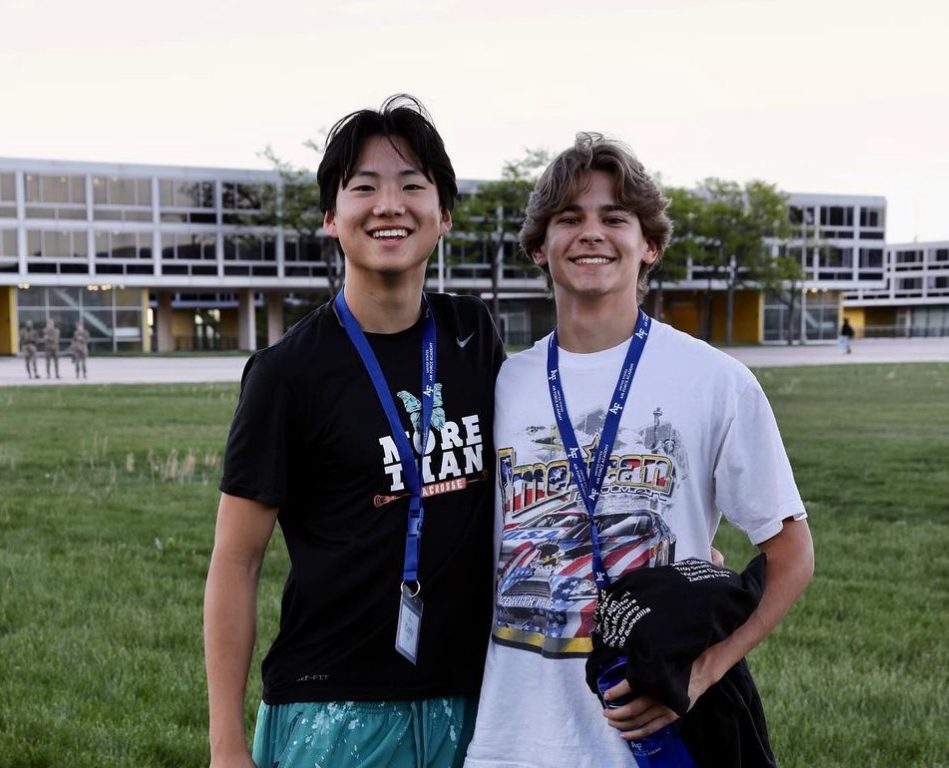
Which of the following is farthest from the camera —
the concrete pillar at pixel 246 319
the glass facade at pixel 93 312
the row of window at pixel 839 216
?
the row of window at pixel 839 216

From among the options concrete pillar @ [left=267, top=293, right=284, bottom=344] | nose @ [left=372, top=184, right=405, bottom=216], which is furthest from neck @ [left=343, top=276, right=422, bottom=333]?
concrete pillar @ [left=267, top=293, right=284, bottom=344]

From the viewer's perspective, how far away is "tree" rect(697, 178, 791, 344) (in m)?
63.9

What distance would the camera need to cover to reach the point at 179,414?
59.9ft

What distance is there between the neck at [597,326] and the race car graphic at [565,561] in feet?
1.30

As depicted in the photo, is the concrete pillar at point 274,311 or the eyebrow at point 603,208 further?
the concrete pillar at point 274,311

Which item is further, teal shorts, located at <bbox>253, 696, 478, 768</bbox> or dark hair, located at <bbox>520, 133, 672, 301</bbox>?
dark hair, located at <bbox>520, 133, 672, 301</bbox>

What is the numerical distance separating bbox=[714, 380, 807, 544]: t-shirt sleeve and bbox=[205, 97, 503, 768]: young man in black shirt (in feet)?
1.94

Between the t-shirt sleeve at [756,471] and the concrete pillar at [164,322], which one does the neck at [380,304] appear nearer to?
the t-shirt sleeve at [756,471]

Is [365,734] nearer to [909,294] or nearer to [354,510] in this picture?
[354,510]

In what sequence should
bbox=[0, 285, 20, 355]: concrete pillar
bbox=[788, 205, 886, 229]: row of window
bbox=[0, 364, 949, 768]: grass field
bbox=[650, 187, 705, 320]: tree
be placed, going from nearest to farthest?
1. bbox=[0, 364, 949, 768]: grass field
2. bbox=[0, 285, 20, 355]: concrete pillar
3. bbox=[650, 187, 705, 320]: tree
4. bbox=[788, 205, 886, 229]: row of window

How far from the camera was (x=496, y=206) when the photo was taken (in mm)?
60562

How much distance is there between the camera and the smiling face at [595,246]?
2.60m

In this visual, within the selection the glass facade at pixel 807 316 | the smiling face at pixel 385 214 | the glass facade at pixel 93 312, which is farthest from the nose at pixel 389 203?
the glass facade at pixel 807 316

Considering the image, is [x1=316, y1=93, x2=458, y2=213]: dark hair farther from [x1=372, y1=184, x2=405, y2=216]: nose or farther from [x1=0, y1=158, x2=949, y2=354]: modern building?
[x1=0, y1=158, x2=949, y2=354]: modern building
